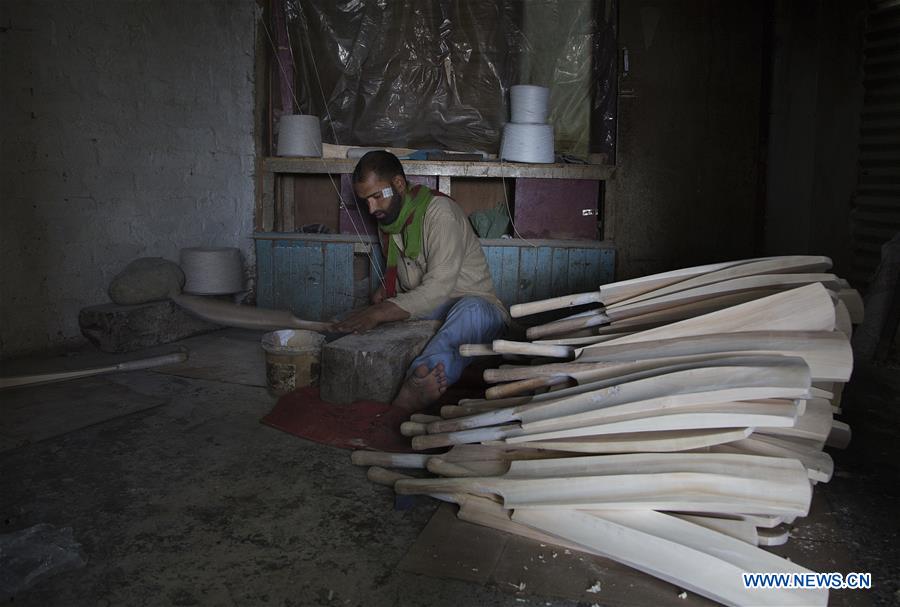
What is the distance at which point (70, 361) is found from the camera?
4188mm

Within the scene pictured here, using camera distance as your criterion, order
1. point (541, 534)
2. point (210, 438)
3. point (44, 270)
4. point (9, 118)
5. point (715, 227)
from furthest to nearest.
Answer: point (715, 227), point (44, 270), point (9, 118), point (210, 438), point (541, 534)

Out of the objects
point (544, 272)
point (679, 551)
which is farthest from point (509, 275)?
point (679, 551)

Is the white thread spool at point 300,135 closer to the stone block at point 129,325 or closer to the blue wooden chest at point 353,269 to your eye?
the blue wooden chest at point 353,269

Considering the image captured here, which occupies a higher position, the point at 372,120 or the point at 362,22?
the point at 362,22

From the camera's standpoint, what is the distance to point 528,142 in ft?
16.6

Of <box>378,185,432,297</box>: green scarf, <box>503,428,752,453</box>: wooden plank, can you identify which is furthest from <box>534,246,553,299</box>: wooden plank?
<box>503,428,752,453</box>: wooden plank

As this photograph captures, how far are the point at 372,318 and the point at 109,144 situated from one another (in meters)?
2.31

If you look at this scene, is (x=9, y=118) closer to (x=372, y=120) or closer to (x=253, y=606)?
(x=372, y=120)

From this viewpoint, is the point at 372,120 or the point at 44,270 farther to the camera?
the point at 372,120

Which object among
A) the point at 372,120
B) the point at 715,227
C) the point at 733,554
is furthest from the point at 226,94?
the point at 733,554

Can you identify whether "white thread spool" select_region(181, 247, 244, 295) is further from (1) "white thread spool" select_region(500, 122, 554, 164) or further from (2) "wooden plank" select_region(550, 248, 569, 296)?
(2) "wooden plank" select_region(550, 248, 569, 296)

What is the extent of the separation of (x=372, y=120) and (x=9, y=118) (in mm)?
2443

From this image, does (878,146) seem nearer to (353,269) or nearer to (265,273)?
(353,269)

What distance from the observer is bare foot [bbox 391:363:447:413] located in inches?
129
